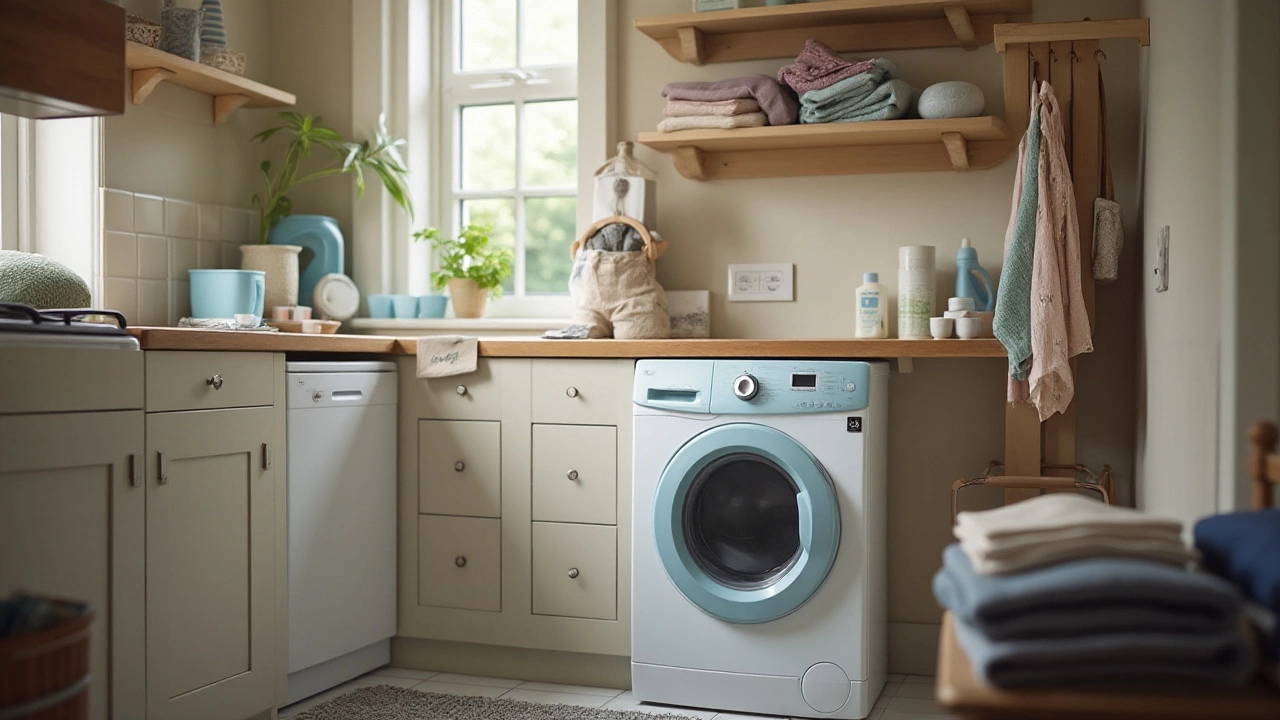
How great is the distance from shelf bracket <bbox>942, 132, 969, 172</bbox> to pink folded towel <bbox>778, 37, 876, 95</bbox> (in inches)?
10.6

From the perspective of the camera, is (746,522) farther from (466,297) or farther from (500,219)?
(500,219)

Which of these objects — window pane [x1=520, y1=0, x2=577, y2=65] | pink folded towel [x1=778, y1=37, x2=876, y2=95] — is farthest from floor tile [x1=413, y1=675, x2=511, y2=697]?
window pane [x1=520, y1=0, x2=577, y2=65]

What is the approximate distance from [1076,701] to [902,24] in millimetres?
2501

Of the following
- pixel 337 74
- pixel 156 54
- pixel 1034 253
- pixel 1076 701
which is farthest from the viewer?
pixel 337 74

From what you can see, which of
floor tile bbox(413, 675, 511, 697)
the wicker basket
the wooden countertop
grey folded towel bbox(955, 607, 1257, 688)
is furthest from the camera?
floor tile bbox(413, 675, 511, 697)

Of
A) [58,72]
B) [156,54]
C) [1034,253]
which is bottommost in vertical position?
[1034,253]

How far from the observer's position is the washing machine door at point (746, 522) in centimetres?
260

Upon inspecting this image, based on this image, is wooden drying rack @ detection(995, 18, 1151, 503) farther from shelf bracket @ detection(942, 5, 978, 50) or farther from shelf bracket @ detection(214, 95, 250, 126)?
shelf bracket @ detection(214, 95, 250, 126)

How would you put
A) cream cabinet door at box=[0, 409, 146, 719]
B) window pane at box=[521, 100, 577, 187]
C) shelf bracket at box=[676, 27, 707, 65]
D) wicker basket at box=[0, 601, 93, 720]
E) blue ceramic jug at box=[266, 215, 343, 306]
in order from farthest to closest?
window pane at box=[521, 100, 577, 187]
blue ceramic jug at box=[266, 215, 343, 306]
shelf bracket at box=[676, 27, 707, 65]
cream cabinet door at box=[0, 409, 146, 719]
wicker basket at box=[0, 601, 93, 720]

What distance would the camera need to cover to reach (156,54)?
293 cm

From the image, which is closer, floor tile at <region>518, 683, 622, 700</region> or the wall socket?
floor tile at <region>518, 683, 622, 700</region>

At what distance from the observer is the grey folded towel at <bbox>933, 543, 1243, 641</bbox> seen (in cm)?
97

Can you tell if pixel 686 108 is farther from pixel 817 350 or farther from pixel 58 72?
pixel 58 72

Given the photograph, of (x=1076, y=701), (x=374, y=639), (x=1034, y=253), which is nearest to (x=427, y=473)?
(x=374, y=639)
